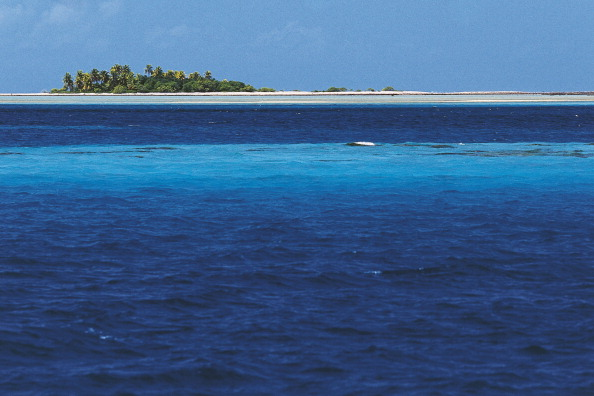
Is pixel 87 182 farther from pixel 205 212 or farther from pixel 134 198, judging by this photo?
pixel 205 212

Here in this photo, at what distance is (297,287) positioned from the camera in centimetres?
1806

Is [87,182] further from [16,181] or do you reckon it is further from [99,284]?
[99,284]

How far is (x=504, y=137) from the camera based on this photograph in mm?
77250

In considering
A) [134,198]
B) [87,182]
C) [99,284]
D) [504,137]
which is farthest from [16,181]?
[504,137]

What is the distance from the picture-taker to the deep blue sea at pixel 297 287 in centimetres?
1328

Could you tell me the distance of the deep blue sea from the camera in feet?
43.6

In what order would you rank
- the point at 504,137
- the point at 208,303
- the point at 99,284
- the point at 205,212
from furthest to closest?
the point at 504,137 → the point at 205,212 → the point at 99,284 → the point at 208,303

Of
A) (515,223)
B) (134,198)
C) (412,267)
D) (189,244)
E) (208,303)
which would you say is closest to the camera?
(208,303)

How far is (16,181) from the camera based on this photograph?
1555 inches

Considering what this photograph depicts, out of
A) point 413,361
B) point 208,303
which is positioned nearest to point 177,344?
point 208,303

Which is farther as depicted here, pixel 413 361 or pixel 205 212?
pixel 205 212

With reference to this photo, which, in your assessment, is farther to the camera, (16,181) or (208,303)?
(16,181)

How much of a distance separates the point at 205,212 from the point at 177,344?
14.7m

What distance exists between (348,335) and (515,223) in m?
13.1
